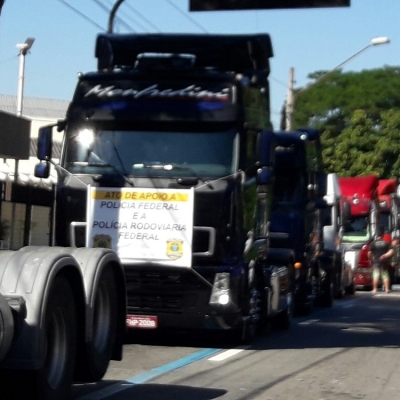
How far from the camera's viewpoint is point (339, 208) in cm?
2494

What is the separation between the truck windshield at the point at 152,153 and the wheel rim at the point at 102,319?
3.72 meters

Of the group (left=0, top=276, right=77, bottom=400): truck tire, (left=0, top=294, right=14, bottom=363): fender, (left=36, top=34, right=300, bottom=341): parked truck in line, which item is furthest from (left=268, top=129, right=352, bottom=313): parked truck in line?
(left=0, top=294, right=14, bottom=363): fender

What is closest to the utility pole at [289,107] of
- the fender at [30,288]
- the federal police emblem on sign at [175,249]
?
the federal police emblem on sign at [175,249]

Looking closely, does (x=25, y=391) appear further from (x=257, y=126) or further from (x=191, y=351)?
(x=257, y=126)

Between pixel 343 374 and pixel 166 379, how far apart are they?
6.19 feet

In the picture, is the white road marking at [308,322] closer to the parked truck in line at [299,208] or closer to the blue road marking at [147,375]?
the parked truck in line at [299,208]

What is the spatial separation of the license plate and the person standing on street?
16.9 metres

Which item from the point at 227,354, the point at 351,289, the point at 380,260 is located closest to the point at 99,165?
the point at 227,354

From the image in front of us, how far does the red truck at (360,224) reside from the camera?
2942cm

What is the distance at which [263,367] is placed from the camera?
11.1 m

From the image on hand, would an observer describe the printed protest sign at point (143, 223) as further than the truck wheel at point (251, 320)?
No

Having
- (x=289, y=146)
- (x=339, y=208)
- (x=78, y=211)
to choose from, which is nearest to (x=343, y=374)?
(x=78, y=211)

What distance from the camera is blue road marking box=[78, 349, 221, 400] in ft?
29.4

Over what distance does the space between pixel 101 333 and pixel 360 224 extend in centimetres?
2155
